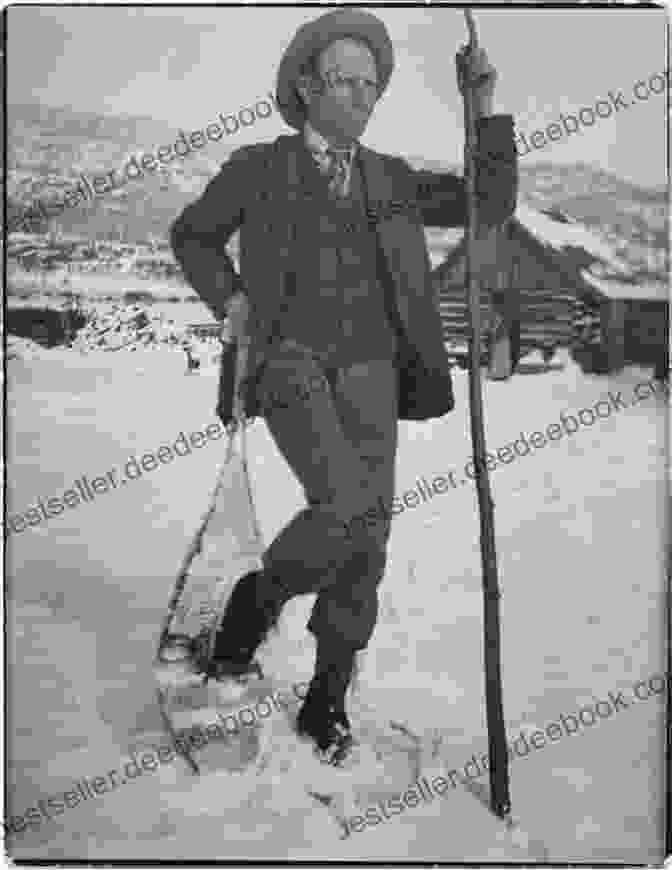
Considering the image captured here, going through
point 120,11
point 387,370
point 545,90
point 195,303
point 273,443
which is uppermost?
point 120,11

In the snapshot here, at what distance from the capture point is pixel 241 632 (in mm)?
2445

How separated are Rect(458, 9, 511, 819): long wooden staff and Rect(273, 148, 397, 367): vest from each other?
249 mm

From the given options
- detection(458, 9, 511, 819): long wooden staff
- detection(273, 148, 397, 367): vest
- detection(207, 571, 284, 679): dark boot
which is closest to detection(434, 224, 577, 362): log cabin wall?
detection(458, 9, 511, 819): long wooden staff

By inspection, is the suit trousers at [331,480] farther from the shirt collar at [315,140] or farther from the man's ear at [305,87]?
the man's ear at [305,87]

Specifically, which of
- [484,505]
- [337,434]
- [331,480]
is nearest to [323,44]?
[337,434]

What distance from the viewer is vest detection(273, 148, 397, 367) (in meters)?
2.40

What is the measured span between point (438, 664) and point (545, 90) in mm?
1667

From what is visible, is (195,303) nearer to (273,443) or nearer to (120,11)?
(273,443)

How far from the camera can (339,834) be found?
2420 millimetres

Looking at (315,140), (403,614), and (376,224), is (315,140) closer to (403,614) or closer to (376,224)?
(376,224)

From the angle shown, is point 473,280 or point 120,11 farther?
point 120,11

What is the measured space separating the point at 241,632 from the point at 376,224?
3.78 ft

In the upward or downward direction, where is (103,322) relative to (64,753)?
upward

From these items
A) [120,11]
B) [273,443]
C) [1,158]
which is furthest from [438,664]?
[120,11]
